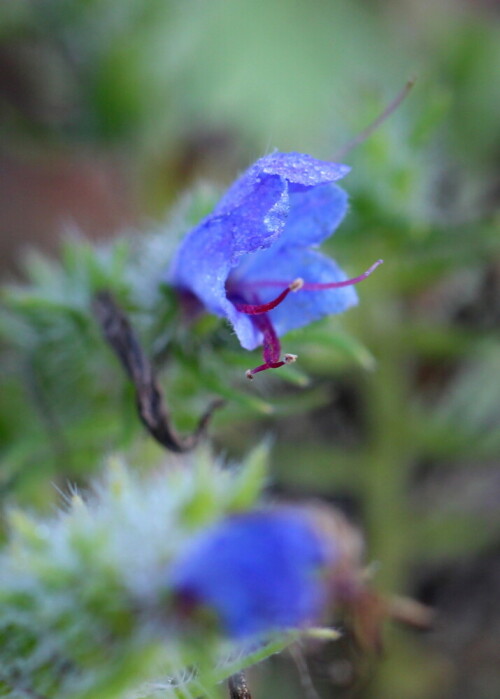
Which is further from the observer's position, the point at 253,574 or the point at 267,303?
the point at 267,303

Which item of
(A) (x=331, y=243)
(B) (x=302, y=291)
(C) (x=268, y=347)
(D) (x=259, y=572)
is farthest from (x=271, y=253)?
(A) (x=331, y=243)

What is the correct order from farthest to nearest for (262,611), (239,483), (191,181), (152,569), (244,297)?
(191,181)
(244,297)
(239,483)
(152,569)
(262,611)

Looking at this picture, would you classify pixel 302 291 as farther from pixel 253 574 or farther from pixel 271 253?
pixel 253 574

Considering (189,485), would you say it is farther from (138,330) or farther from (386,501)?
(386,501)

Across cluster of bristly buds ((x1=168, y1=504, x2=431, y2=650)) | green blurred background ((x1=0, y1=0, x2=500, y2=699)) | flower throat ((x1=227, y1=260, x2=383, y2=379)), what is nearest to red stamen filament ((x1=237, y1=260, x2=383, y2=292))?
flower throat ((x1=227, y1=260, x2=383, y2=379))

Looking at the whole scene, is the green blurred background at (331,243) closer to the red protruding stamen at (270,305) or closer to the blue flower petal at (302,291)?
the blue flower petal at (302,291)

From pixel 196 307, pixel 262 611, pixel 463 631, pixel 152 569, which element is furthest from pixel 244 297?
pixel 463 631
